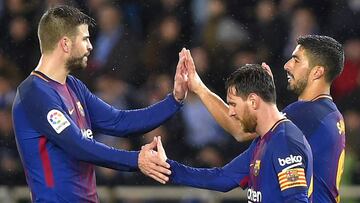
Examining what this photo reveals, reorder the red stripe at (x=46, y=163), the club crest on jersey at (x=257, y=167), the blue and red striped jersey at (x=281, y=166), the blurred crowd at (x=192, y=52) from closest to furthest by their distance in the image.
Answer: the blue and red striped jersey at (x=281, y=166) < the club crest on jersey at (x=257, y=167) < the red stripe at (x=46, y=163) < the blurred crowd at (x=192, y=52)

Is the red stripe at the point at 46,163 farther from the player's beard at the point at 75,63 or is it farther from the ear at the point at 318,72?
the ear at the point at 318,72

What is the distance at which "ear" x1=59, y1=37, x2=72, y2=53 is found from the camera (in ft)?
21.4

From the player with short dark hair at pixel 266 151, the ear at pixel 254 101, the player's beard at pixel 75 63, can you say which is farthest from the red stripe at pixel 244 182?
the player's beard at pixel 75 63

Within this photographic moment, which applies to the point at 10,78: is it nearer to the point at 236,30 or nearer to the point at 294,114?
the point at 236,30

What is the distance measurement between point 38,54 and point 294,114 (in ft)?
17.2

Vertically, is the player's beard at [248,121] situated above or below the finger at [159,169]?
above

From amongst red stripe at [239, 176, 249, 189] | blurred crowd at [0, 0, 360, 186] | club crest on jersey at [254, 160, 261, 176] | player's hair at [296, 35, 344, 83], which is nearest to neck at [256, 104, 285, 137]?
club crest on jersey at [254, 160, 261, 176]

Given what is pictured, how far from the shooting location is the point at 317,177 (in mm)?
6359

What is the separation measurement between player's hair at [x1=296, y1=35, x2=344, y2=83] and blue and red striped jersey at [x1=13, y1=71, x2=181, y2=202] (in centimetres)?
122

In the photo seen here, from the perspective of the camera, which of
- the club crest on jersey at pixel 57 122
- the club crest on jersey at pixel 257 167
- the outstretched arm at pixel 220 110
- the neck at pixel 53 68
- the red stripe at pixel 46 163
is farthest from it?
the outstretched arm at pixel 220 110

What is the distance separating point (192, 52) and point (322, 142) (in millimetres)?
4140

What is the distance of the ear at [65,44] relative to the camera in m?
6.53

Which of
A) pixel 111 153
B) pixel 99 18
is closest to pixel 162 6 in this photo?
pixel 99 18

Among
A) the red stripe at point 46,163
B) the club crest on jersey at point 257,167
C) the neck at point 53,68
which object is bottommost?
the red stripe at point 46,163
